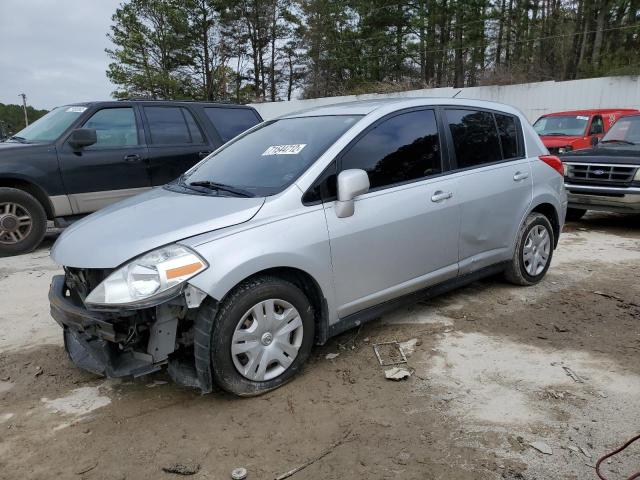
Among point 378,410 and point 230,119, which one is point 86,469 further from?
point 230,119

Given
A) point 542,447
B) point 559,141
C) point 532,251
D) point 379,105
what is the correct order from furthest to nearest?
point 559,141 → point 532,251 → point 379,105 → point 542,447

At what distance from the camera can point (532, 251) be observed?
479cm

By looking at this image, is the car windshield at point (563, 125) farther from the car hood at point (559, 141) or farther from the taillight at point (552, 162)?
the taillight at point (552, 162)

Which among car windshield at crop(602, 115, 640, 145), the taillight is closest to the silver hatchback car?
the taillight

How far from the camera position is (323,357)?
138 inches

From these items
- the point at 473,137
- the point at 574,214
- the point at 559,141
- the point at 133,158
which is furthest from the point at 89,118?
the point at 559,141

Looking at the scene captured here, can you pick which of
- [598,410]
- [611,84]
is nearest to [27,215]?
[598,410]

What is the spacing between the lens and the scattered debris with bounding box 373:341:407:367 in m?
3.40

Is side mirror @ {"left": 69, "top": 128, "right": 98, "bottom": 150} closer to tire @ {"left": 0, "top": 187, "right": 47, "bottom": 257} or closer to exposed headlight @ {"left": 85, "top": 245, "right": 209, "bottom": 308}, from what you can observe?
tire @ {"left": 0, "top": 187, "right": 47, "bottom": 257}

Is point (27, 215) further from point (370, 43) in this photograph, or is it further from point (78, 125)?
point (370, 43)

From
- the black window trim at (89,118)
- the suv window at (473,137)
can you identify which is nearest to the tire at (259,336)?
the suv window at (473,137)

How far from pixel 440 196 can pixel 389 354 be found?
1.23 metres

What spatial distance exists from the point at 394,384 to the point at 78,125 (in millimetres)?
5432

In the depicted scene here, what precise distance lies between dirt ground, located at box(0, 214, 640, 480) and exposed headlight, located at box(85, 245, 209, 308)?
2.36 ft
